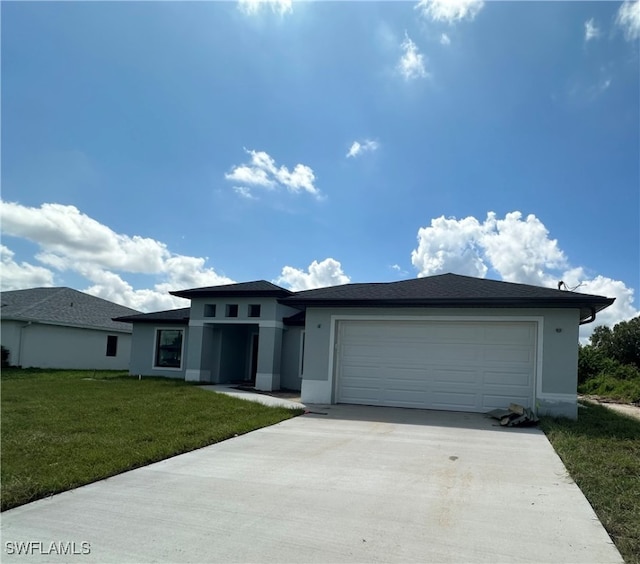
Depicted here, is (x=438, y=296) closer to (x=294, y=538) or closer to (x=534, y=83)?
(x=534, y=83)

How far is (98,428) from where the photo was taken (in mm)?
8273

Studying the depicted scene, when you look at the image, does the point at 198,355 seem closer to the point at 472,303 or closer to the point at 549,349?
the point at 472,303

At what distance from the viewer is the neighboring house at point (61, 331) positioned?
23266 mm

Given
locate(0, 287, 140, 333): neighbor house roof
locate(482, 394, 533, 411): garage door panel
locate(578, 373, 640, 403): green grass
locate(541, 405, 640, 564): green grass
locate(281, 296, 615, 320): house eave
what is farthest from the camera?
locate(0, 287, 140, 333): neighbor house roof

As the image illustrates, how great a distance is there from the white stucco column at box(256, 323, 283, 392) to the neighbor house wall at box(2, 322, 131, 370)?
1360cm

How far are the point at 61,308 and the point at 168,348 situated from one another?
9.57 meters

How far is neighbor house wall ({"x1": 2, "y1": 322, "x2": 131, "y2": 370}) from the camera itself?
2325cm

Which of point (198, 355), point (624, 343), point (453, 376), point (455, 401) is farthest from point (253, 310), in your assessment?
point (624, 343)

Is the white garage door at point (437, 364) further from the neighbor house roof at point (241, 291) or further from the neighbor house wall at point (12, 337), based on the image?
the neighbor house wall at point (12, 337)

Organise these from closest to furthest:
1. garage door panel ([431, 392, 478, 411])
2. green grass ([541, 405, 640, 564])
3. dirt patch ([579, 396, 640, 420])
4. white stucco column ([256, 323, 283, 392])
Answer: green grass ([541, 405, 640, 564])
garage door panel ([431, 392, 478, 411])
dirt patch ([579, 396, 640, 420])
white stucco column ([256, 323, 283, 392])

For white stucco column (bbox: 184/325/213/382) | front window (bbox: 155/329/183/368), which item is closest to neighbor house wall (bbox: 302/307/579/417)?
white stucco column (bbox: 184/325/213/382)

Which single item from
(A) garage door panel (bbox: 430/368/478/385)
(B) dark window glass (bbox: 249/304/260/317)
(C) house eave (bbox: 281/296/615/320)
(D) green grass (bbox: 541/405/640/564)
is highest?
(C) house eave (bbox: 281/296/615/320)

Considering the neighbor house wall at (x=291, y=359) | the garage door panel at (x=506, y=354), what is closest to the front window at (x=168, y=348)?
the neighbor house wall at (x=291, y=359)

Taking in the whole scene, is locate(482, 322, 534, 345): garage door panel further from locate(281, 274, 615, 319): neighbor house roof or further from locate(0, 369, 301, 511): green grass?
locate(0, 369, 301, 511): green grass
